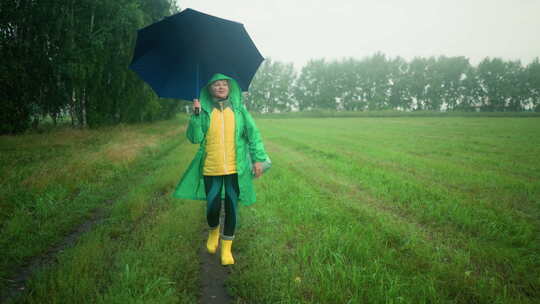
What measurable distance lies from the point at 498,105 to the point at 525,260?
105634mm

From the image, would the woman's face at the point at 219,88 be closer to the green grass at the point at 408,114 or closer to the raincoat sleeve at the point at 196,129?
the raincoat sleeve at the point at 196,129

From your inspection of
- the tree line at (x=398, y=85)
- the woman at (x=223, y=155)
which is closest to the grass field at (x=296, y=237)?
the woman at (x=223, y=155)

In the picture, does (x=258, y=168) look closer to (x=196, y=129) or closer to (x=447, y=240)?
(x=196, y=129)

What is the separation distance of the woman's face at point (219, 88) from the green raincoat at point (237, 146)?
0.05 metres

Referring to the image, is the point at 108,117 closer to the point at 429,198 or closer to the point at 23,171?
the point at 23,171

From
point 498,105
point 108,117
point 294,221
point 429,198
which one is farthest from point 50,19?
point 498,105

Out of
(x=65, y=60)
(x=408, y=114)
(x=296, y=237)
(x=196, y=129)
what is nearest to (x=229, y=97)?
(x=196, y=129)

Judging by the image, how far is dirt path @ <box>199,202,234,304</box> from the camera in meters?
2.59

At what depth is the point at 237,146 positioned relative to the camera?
130 inches

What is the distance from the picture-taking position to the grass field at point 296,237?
8.58 ft

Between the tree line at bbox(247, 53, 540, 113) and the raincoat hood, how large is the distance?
277ft

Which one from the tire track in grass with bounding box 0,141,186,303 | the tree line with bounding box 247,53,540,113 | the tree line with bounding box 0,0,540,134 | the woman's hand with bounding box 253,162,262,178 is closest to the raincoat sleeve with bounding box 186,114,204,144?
the woman's hand with bounding box 253,162,262,178

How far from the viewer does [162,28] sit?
308 cm

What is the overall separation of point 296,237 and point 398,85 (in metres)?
96.8
